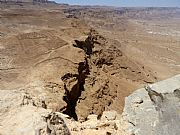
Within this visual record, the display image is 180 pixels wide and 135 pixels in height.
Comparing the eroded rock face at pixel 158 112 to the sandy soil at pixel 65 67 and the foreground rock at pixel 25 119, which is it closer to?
the foreground rock at pixel 25 119

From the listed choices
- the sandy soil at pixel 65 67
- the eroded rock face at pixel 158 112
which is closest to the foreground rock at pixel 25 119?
the eroded rock face at pixel 158 112

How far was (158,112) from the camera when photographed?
26.6 feet

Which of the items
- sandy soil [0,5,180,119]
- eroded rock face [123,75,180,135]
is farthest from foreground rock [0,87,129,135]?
sandy soil [0,5,180,119]

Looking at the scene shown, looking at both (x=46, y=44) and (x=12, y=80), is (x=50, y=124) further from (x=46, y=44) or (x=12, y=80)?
(x=46, y=44)

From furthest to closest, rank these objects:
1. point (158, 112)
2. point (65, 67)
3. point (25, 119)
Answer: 1. point (65, 67)
2. point (158, 112)
3. point (25, 119)

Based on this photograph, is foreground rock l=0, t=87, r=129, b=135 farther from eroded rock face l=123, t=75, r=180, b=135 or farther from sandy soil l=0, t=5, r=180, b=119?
sandy soil l=0, t=5, r=180, b=119

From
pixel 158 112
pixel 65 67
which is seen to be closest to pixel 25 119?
pixel 158 112

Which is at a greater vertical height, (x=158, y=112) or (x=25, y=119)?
(x=25, y=119)

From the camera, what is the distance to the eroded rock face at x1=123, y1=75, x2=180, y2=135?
24.9ft

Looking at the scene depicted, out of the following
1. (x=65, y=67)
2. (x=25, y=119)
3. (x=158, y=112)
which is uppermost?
(x=25, y=119)

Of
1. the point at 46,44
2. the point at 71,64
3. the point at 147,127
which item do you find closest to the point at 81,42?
the point at 46,44

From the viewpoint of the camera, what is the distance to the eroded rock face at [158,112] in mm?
7582

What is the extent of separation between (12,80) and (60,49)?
423cm

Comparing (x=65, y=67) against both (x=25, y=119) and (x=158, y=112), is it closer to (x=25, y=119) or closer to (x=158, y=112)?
(x=158, y=112)
